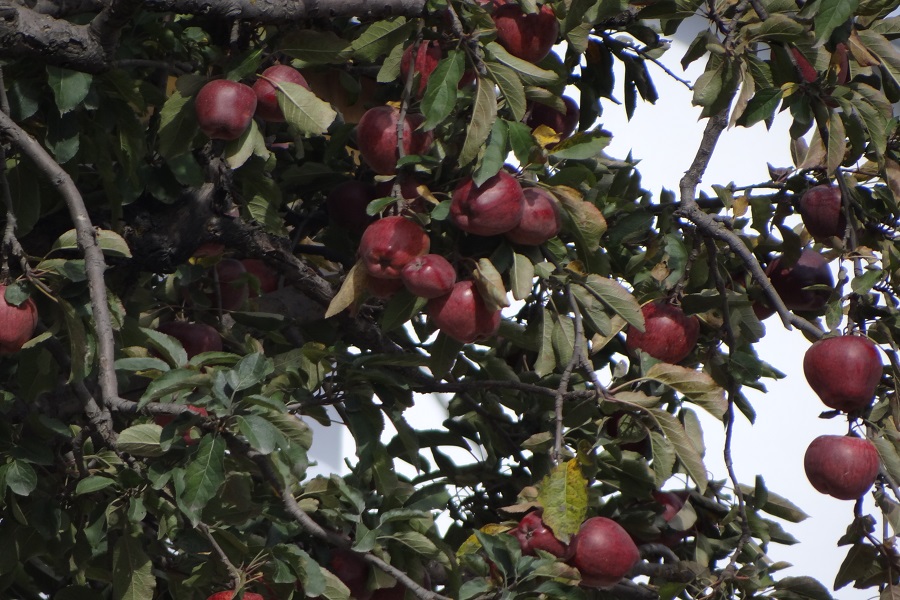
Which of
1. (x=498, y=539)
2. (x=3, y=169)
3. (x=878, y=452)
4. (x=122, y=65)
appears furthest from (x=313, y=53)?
(x=878, y=452)

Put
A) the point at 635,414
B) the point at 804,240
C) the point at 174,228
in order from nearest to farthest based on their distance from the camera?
the point at 635,414 → the point at 174,228 → the point at 804,240

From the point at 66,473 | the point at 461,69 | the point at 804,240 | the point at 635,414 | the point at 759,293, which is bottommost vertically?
the point at 66,473

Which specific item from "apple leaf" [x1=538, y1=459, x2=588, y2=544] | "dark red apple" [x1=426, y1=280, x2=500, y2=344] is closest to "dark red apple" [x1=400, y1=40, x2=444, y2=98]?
"dark red apple" [x1=426, y1=280, x2=500, y2=344]

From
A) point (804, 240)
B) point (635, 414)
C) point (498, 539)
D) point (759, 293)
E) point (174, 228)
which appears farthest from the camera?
point (804, 240)

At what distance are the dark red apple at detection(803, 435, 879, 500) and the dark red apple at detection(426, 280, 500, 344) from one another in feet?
1.48

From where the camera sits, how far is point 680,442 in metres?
1.16

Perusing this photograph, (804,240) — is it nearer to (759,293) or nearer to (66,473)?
(759,293)

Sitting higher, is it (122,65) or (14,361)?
(122,65)

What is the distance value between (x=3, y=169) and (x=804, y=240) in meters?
1.18

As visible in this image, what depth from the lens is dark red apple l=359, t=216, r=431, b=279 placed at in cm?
110

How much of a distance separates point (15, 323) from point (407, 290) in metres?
0.42

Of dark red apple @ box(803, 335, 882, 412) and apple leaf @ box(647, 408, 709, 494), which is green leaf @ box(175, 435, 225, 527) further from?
dark red apple @ box(803, 335, 882, 412)

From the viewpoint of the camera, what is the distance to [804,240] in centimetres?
168

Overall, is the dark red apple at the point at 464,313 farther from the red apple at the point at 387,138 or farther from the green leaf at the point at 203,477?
the green leaf at the point at 203,477
